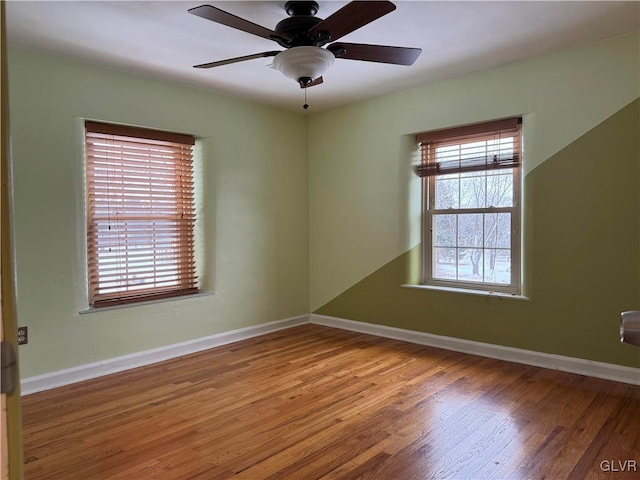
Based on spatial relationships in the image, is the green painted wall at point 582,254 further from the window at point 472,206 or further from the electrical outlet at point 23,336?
the electrical outlet at point 23,336

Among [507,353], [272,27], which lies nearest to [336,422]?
[507,353]

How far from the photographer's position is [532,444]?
2.26 meters

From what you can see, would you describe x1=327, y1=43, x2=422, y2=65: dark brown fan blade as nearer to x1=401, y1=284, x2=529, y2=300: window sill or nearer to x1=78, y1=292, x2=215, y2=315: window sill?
x1=401, y1=284, x2=529, y2=300: window sill

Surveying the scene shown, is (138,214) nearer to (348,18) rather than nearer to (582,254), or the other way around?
(348,18)

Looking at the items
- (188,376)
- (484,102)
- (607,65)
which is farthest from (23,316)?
(607,65)

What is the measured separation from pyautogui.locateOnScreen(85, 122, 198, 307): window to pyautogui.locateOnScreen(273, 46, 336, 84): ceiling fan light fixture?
5.82 feet

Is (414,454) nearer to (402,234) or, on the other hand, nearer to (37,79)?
(402,234)

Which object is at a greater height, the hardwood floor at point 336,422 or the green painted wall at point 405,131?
the green painted wall at point 405,131

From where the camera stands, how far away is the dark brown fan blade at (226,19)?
2006mm

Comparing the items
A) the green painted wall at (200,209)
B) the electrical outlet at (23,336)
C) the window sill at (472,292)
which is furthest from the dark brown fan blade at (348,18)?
the electrical outlet at (23,336)

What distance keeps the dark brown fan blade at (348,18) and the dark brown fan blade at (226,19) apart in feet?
0.84

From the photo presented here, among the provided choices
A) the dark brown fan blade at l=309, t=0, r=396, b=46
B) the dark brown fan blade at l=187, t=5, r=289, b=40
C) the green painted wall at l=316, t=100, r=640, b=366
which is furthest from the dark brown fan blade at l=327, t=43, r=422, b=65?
the green painted wall at l=316, t=100, r=640, b=366

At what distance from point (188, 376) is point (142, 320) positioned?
711 millimetres

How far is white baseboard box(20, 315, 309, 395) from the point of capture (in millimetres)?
3121
